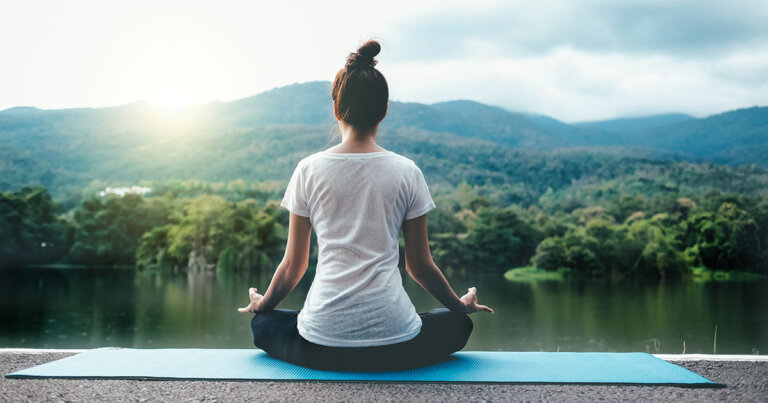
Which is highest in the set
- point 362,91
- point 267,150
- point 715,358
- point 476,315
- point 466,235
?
point 267,150

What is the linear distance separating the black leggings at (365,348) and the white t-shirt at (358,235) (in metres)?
0.05

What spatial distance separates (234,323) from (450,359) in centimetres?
2463

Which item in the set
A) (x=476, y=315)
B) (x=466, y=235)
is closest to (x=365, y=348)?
(x=476, y=315)

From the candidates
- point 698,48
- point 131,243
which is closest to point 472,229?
point 131,243

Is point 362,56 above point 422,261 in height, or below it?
above

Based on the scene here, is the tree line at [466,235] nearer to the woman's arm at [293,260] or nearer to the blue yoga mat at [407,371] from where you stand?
the blue yoga mat at [407,371]

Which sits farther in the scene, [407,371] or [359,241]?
[407,371]

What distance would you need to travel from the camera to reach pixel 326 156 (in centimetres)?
195

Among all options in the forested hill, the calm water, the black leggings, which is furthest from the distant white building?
the black leggings

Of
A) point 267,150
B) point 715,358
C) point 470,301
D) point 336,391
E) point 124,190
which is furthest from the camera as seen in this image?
point 267,150

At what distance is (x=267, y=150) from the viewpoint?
56.2 m

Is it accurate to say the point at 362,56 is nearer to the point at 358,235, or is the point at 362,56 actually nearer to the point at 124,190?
the point at 358,235

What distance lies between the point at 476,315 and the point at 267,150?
3203cm

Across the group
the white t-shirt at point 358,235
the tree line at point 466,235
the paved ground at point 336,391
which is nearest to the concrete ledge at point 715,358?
the paved ground at point 336,391
